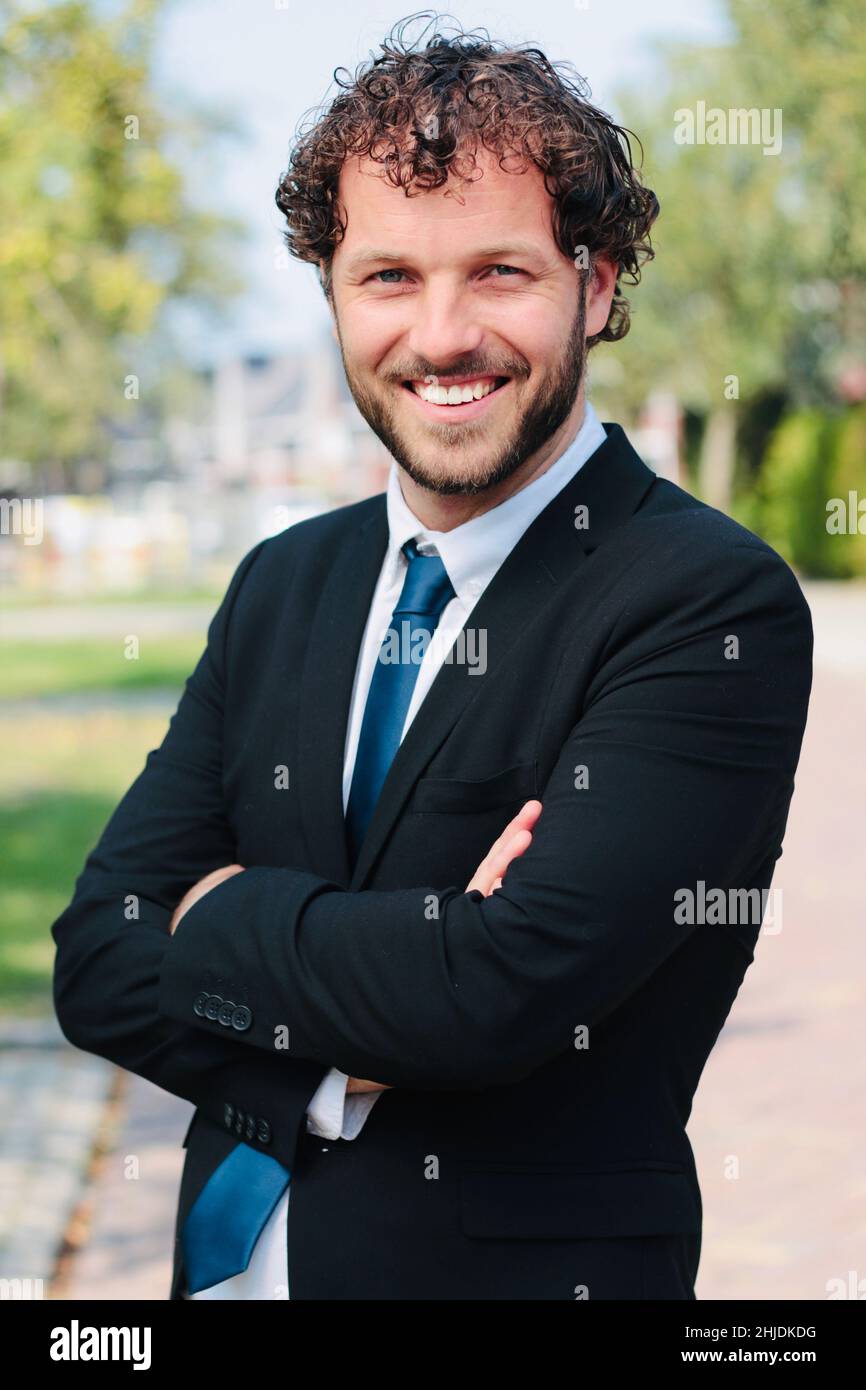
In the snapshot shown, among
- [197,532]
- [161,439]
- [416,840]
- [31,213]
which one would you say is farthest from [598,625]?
[161,439]

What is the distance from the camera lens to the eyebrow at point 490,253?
2.18m

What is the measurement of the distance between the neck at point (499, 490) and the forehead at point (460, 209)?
26 centimetres

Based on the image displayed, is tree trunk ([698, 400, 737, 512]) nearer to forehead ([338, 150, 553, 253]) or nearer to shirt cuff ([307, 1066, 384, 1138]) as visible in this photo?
forehead ([338, 150, 553, 253])

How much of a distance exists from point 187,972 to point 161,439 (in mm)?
77920

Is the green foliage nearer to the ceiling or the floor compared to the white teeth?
nearer to the ceiling

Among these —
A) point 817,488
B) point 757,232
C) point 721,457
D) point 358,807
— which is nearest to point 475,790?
point 358,807

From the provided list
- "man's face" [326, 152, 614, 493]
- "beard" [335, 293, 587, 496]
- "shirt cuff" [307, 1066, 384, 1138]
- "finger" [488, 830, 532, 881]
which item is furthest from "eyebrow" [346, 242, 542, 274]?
"shirt cuff" [307, 1066, 384, 1138]

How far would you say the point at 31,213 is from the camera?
1098 centimetres

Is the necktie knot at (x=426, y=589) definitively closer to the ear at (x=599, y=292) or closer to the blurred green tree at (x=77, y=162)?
the ear at (x=599, y=292)

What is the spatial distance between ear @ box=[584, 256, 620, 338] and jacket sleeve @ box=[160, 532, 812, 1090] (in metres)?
0.45

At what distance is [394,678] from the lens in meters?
2.34

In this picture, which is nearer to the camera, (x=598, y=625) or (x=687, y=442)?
(x=598, y=625)

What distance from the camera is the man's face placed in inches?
86.1
